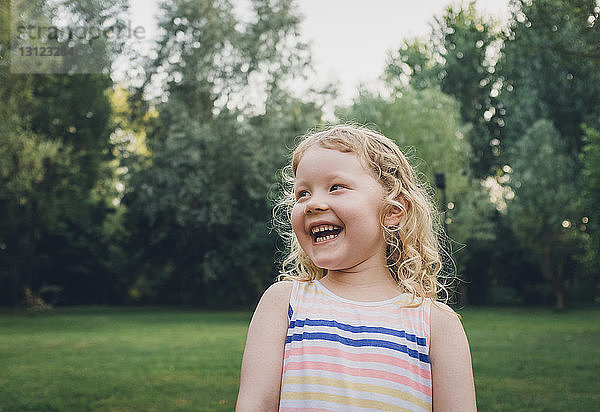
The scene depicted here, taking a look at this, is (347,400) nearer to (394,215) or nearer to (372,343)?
(372,343)

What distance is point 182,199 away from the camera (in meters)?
24.9

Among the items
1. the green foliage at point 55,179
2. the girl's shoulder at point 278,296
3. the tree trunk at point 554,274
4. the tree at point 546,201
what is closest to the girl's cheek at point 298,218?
the girl's shoulder at point 278,296

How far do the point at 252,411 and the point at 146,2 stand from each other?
2554cm

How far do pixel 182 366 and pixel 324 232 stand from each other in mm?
9551

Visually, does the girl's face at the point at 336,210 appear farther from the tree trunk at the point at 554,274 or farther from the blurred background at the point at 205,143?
the tree trunk at the point at 554,274

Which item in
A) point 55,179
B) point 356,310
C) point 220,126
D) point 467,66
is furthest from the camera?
point 467,66

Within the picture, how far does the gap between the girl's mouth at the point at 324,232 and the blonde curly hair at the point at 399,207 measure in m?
0.14

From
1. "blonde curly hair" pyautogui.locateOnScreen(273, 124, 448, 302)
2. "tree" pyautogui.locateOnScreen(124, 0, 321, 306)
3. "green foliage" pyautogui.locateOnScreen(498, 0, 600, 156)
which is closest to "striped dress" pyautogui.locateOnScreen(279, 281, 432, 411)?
"blonde curly hair" pyautogui.locateOnScreen(273, 124, 448, 302)

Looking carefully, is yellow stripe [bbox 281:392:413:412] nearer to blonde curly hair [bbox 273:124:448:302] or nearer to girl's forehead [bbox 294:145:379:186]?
blonde curly hair [bbox 273:124:448:302]

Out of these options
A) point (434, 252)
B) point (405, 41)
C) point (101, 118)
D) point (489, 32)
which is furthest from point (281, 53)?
point (434, 252)

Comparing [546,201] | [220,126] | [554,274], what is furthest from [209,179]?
[554,274]

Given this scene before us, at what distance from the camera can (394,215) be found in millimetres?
1879

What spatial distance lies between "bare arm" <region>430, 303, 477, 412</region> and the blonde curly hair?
11cm

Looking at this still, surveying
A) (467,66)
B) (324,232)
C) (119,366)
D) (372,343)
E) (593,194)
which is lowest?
(119,366)
